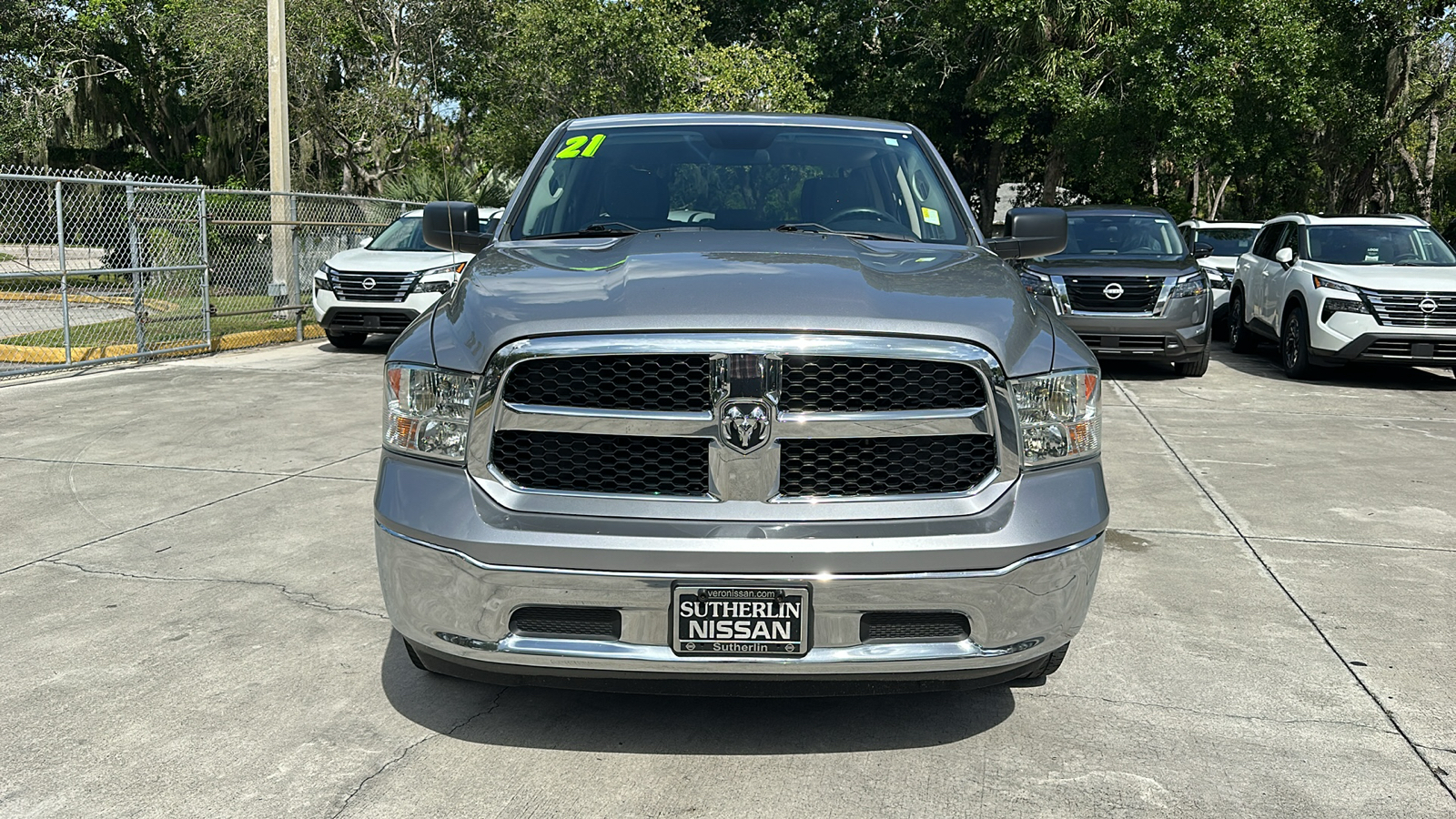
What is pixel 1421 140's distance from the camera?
46.6 m

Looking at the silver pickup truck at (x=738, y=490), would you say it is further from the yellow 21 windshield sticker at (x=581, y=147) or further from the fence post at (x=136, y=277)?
the fence post at (x=136, y=277)

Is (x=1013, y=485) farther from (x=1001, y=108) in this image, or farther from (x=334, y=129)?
(x=334, y=129)

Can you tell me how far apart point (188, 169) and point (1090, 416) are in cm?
3641

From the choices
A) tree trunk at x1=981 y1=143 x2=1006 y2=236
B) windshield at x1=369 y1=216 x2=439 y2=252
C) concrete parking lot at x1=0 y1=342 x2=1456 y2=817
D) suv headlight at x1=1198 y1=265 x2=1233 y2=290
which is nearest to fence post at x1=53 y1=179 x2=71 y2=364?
windshield at x1=369 y1=216 x2=439 y2=252

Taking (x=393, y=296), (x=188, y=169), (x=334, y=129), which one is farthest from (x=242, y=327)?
(x=188, y=169)

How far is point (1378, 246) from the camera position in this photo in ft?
43.4

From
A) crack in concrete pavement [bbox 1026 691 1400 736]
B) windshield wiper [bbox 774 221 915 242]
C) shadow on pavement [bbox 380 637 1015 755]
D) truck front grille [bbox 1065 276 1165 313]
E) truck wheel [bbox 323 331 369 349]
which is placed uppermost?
windshield wiper [bbox 774 221 915 242]

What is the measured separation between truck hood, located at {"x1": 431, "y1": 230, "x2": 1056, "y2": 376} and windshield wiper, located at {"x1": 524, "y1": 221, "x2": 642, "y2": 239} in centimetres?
51

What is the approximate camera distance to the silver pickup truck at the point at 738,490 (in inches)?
123

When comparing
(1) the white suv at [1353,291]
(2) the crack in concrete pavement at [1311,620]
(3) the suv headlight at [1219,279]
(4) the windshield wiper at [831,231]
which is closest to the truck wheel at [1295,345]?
(1) the white suv at [1353,291]

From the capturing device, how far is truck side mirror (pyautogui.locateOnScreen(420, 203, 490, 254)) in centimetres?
491

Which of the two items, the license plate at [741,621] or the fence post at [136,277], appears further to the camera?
the fence post at [136,277]

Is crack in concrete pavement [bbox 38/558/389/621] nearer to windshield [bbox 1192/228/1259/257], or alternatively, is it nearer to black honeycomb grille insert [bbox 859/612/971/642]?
black honeycomb grille insert [bbox 859/612/971/642]

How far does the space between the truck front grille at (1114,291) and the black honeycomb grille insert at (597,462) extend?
10.2 m
